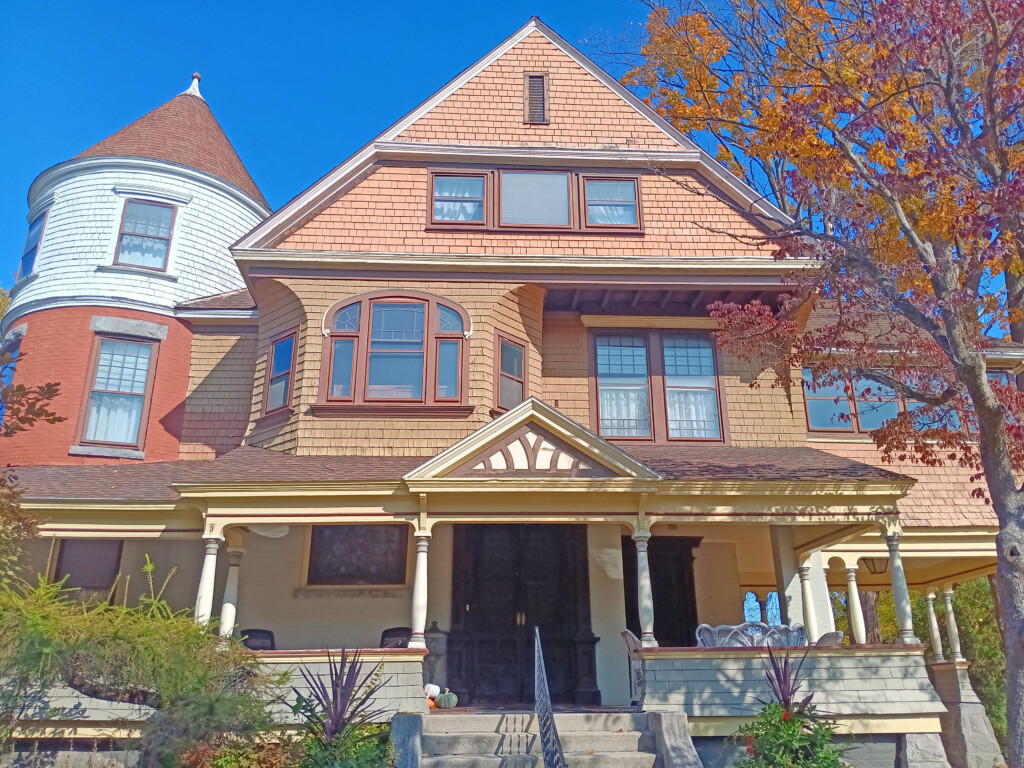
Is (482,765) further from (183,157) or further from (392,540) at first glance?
(183,157)

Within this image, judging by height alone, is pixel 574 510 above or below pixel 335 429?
below

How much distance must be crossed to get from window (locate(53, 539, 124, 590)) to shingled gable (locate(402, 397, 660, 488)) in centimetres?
586

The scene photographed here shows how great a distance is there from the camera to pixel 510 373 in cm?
1421

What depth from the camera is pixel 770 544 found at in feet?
48.3

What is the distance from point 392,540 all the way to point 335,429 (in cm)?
193

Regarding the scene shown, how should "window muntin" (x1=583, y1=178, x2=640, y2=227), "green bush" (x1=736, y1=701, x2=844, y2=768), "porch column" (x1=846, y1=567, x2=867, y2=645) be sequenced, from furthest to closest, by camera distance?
"window muntin" (x1=583, y1=178, x2=640, y2=227), "porch column" (x1=846, y1=567, x2=867, y2=645), "green bush" (x1=736, y1=701, x2=844, y2=768)

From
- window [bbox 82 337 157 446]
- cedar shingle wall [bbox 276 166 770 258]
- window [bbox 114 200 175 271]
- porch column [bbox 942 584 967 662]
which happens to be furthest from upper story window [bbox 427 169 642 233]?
porch column [bbox 942 584 967 662]

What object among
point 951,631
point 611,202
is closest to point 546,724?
point 611,202

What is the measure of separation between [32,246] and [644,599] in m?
13.8

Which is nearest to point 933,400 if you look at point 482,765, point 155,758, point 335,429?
point 482,765

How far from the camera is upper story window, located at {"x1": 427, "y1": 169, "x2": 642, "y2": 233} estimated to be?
1519 cm

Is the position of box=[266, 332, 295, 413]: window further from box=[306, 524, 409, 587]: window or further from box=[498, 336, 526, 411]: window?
box=[498, 336, 526, 411]: window

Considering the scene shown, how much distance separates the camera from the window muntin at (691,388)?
14.4 m

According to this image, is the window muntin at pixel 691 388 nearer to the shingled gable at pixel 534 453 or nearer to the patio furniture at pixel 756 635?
the shingled gable at pixel 534 453
